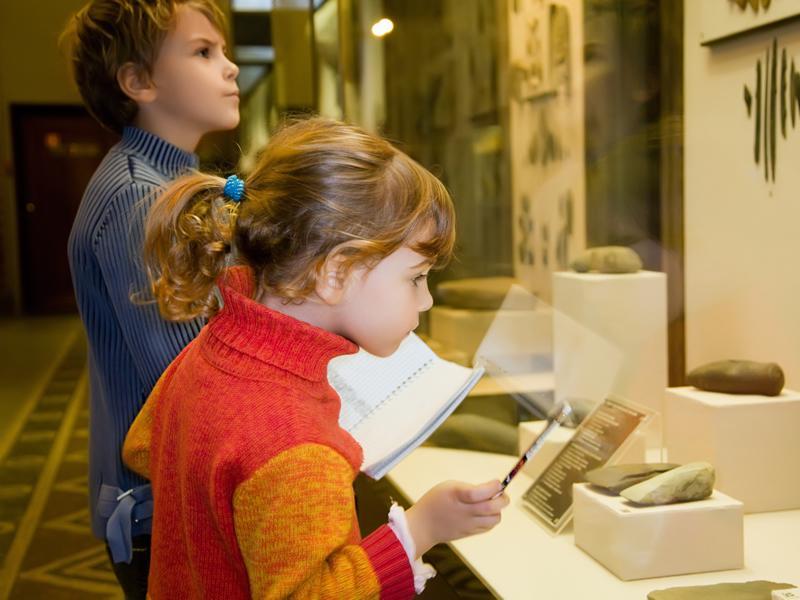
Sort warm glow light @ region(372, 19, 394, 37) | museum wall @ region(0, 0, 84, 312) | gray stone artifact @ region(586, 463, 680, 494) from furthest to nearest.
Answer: warm glow light @ region(372, 19, 394, 37)
museum wall @ region(0, 0, 84, 312)
gray stone artifact @ region(586, 463, 680, 494)

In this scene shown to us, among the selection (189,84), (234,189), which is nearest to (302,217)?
(234,189)

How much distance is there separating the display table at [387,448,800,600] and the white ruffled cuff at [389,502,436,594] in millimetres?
331

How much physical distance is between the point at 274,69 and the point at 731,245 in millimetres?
2177

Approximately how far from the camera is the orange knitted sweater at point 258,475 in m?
0.92

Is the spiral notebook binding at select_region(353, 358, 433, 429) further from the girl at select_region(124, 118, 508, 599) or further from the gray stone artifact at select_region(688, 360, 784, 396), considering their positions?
the gray stone artifact at select_region(688, 360, 784, 396)

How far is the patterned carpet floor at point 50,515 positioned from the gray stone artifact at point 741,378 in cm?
171

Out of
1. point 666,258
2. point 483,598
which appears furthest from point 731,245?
point 483,598

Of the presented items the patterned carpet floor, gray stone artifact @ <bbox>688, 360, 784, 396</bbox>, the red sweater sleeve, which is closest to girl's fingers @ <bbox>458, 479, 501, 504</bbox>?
the red sweater sleeve

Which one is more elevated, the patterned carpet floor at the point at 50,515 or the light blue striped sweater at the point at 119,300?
the light blue striped sweater at the point at 119,300

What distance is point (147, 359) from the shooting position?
56.0 inches

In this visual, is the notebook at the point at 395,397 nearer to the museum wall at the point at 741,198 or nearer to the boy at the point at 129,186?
the boy at the point at 129,186

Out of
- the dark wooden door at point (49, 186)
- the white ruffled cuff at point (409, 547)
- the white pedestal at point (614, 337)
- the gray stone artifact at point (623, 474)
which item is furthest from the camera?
the dark wooden door at point (49, 186)

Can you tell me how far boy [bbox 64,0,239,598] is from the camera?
1429 mm

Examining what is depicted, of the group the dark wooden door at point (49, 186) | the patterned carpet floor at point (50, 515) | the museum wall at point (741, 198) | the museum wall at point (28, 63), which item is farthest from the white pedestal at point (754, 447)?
the dark wooden door at point (49, 186)
